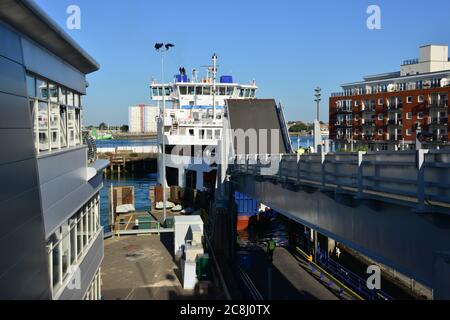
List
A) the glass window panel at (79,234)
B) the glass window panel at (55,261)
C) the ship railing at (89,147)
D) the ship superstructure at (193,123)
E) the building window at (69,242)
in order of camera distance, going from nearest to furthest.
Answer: the glass window panel at (55,261)
the building window at (69,242)
the glass window panel at (79,234)
the ship railing at (89,147)
the ship superstructure at (193,123)

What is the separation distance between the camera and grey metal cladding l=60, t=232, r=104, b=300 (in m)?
9.20

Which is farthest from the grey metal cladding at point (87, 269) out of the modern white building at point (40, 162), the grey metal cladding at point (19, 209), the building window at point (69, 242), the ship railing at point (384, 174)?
the ship railing at point (384, 174)

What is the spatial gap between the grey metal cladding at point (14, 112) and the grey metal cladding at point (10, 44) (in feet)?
1.81

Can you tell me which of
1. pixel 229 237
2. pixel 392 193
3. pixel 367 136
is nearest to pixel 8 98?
pixel 392 193

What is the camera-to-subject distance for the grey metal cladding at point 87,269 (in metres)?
9.20

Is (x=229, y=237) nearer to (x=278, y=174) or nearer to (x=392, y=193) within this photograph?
(x=278, y=174)

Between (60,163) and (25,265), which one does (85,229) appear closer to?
(60,163)

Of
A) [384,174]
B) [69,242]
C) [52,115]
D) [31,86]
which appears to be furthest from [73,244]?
[384,174]

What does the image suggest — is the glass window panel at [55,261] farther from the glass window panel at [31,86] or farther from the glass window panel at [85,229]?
the glass window panel at [85,229]

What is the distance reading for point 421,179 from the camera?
20.0 ft

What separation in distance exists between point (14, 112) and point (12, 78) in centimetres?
49

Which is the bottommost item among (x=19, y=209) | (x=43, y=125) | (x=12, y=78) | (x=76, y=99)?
(x=19, y=209)

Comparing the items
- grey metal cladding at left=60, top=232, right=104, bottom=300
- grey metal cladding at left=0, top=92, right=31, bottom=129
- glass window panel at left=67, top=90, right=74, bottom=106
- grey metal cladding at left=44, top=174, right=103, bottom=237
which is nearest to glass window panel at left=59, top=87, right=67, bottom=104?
glass window panel at left=67, top=90, right=74, bottom=106

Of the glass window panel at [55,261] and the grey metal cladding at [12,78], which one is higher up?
the grey metal cladding at [12,78]
